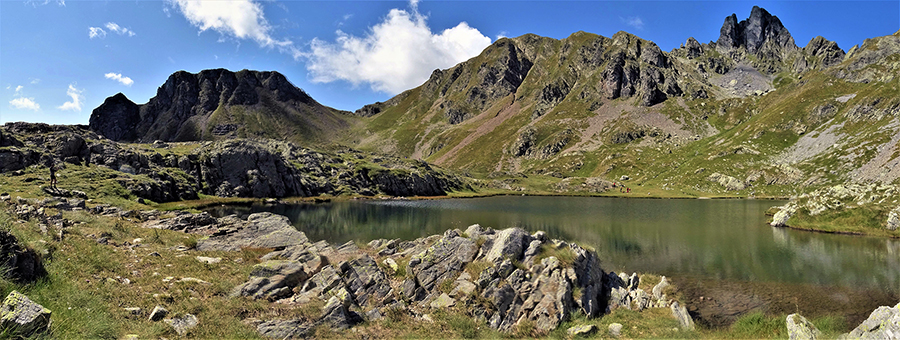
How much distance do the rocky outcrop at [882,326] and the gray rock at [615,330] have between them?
795cm

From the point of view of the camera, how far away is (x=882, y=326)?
39.2 feet

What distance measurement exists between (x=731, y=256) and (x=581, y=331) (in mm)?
30744

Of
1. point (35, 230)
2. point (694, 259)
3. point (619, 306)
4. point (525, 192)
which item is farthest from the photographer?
point (525, 192)

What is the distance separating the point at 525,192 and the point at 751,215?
91559 millimetres

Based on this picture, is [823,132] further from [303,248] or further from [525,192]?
[303,248]

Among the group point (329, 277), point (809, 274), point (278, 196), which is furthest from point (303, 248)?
point (278, 196)

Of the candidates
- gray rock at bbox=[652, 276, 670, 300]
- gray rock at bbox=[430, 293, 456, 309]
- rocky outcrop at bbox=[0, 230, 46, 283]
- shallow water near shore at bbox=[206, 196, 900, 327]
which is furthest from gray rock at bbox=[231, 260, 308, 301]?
shallow water near shore at bbox=[206, 196, 900, 327]

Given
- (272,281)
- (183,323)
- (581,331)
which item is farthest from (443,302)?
(183,323)

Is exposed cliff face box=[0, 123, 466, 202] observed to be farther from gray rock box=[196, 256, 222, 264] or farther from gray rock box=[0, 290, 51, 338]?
gray rock box=[0, 290, 51, 338]

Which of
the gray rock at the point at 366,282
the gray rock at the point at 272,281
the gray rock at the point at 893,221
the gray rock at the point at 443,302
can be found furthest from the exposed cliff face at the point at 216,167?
the gray rock at the point at 893,221

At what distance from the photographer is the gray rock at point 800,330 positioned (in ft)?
46.9

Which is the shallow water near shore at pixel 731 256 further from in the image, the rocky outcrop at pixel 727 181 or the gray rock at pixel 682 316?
the rocky outcrop at pixel 727 181

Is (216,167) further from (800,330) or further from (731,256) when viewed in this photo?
(800,330)

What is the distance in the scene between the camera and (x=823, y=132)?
140250 millimetres
